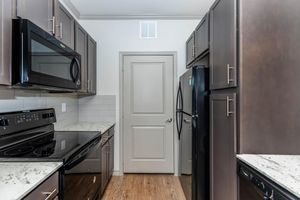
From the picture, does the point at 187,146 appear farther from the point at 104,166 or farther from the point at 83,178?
the point at 83,178

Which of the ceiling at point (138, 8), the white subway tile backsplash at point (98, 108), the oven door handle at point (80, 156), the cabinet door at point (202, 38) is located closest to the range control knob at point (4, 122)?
the oven door handle at point (80, 156)

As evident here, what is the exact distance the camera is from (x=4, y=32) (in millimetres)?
1415

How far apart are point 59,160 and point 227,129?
1.16 m

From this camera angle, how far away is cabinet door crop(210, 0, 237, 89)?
5.77ft

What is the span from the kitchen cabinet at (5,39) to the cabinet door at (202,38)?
174cm

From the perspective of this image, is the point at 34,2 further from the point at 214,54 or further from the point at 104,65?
the point at 104,65

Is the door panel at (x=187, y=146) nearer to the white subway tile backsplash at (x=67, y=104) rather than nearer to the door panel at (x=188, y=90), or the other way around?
the door panel at (x=188, y=90)

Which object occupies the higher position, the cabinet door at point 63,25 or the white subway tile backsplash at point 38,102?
the cabinet door at point 63,25

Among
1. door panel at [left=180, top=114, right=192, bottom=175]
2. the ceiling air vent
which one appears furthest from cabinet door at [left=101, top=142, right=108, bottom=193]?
the ceiling air vent

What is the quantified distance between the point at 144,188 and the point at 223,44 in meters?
2.40

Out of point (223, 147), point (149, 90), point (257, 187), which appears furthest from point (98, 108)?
point (257, 187)

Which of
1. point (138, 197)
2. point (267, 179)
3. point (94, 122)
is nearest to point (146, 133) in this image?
point (94, 122)

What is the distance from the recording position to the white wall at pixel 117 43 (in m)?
4.15

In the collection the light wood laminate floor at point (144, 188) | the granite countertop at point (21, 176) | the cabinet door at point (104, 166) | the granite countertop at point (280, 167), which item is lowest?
the light wood laminate floor at point (144, 188)
